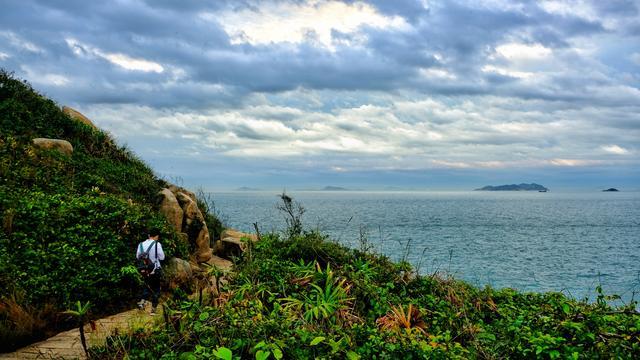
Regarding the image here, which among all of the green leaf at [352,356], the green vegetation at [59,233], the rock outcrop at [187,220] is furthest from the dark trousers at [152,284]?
the green leaf at [352,356]

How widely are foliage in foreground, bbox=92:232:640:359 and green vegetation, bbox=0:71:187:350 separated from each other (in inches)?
131

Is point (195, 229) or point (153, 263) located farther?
point (195, 229)

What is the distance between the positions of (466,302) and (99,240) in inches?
375

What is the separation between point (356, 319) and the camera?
26.4 ft

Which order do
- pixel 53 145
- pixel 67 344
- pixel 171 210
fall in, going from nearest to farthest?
pixel 67 344 → pixel 171 210 → pixel 53 145

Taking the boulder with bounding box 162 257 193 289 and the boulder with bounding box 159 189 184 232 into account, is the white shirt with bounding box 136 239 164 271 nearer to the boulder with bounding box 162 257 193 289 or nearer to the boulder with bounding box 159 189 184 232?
the boulder with bounding box 162 257 193 289

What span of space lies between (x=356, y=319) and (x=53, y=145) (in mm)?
15729

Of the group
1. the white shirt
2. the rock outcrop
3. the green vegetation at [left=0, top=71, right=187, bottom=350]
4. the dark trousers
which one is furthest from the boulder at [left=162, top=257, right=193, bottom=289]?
the rock outcrop

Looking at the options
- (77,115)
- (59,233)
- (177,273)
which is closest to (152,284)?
(177,273)

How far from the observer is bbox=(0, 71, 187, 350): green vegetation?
10.4 metres

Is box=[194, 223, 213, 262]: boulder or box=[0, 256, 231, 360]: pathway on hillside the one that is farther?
box=[194, 223, 213, 262]: boulder

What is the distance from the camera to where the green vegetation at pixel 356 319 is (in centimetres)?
626

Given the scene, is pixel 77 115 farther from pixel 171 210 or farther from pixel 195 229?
pixel 195 229

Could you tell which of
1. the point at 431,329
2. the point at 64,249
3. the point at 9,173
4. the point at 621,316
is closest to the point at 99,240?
the point at 64,249
